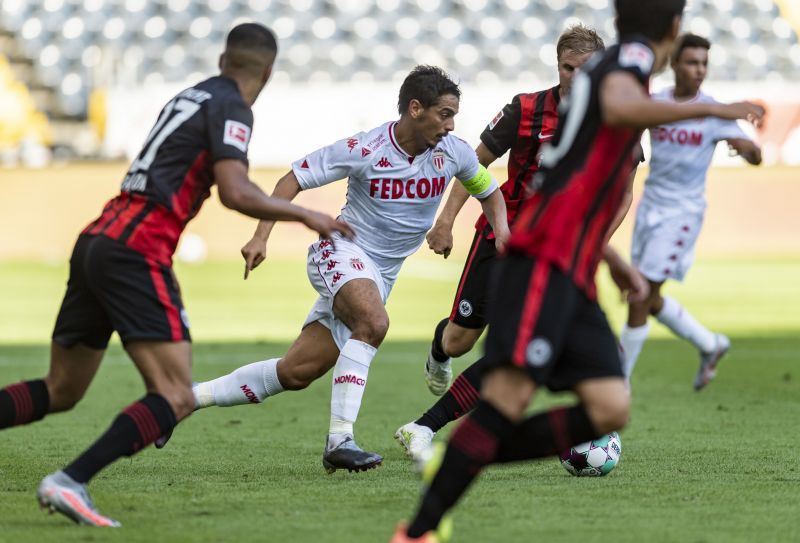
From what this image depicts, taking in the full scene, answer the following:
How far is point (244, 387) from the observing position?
21.5ft

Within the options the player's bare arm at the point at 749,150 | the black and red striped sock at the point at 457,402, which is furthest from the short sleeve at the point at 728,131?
the black and red striped sock at the point at 457,402

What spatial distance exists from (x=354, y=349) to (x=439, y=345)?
143 cm

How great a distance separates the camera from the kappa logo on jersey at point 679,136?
788cm

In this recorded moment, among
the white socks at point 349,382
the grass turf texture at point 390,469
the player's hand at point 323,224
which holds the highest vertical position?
the player's hand at point 323,224

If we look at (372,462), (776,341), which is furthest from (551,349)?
(776,341)

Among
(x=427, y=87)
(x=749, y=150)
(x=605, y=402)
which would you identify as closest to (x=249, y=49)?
(x=427, y=87)

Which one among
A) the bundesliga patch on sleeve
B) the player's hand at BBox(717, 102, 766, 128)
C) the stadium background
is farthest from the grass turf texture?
the bundesliga patch on sleeve

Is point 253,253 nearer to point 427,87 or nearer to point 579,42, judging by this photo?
point 427,87

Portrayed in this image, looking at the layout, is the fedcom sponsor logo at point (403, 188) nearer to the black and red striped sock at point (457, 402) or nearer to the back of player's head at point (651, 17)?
the black and red striped sock at point (457, 402)

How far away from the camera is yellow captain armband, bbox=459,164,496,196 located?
661cm

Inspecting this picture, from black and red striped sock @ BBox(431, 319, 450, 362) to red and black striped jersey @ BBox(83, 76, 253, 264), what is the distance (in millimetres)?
2829

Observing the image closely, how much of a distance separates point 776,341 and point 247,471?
327 inches

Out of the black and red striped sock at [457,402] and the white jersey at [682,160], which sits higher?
the white jersey at [682,160]

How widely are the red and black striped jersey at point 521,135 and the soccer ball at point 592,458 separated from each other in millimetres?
1573
